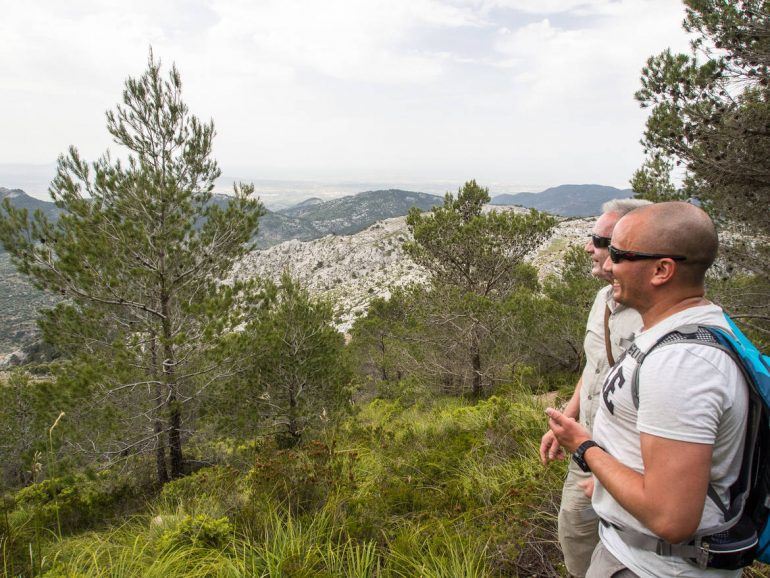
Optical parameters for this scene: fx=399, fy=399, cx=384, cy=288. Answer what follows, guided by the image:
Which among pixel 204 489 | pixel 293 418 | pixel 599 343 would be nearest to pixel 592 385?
pixel 599 343

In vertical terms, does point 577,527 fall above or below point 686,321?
below

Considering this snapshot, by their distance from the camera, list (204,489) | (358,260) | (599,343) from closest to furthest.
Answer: (599,343)
(204,489)
(358,260)

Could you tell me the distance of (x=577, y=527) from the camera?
2.22 metres

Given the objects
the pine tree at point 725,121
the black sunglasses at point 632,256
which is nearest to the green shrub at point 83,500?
the black sunglasses at point 632,256

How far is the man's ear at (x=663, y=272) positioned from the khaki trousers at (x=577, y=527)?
1385 mm

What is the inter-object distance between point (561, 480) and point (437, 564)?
164cm

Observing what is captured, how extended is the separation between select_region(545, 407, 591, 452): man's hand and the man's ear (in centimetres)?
56

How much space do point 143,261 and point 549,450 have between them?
7.93 m

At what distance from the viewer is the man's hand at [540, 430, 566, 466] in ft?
6.92

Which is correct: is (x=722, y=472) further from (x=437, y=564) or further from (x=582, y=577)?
(x=437, y=564)

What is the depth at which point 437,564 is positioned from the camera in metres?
2.48

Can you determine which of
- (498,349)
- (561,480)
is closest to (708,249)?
(561,480)

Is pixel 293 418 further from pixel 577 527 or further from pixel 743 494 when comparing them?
pixel 743 494

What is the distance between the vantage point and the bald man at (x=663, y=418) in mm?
1070
